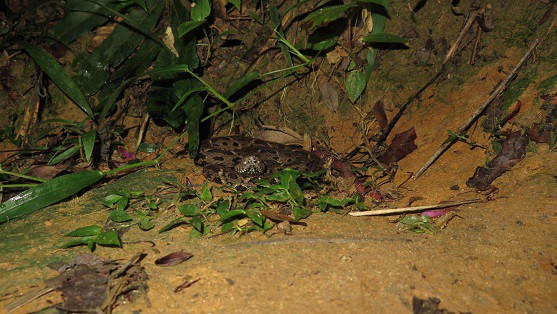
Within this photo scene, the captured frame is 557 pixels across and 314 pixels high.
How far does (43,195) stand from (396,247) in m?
2.50

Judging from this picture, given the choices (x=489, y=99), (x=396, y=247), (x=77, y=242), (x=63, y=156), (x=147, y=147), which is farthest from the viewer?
(x=147, y=147)

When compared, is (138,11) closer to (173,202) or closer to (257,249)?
(173,202)

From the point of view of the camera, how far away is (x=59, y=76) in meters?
3.97

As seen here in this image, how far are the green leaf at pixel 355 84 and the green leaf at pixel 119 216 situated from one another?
7.94 feet

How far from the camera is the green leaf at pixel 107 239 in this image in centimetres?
232

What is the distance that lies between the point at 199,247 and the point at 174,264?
22 cm

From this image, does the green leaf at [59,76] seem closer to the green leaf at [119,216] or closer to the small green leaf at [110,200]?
the small green leaf at [110,200]

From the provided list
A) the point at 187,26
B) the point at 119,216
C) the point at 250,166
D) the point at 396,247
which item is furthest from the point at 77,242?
the point at 250,166

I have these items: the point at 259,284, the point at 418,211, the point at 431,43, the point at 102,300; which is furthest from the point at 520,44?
the point at 102,300

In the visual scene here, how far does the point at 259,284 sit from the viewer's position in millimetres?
1942

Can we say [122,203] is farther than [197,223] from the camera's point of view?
Yes

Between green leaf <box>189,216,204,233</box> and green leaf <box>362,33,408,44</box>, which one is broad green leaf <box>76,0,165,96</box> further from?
green leaf <box>189,216,204,233</box>

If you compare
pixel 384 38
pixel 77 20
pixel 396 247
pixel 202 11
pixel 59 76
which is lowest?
pixel 396 247

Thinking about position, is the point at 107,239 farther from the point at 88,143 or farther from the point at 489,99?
the point at 489,99
